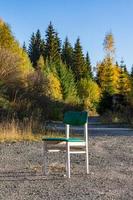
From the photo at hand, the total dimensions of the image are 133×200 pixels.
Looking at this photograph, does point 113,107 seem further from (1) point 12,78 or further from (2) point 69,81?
(2) point 69,81

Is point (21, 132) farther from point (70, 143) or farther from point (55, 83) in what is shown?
point (55, 83)

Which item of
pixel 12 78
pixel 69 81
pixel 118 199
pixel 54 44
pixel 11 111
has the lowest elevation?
pixel 118 199

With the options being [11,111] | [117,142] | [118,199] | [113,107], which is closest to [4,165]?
[118,199]

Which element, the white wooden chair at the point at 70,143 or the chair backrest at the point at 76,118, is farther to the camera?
the chair backrest at the point at 76,118

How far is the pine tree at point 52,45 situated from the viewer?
3607 inches

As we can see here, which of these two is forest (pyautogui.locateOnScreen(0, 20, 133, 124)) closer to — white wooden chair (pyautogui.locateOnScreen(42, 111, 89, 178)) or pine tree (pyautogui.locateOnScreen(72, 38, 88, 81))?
pine tree (pyautogui.locateOnScreen(72, 38, 88, 81))

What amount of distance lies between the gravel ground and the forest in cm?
920

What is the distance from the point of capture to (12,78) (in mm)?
36719

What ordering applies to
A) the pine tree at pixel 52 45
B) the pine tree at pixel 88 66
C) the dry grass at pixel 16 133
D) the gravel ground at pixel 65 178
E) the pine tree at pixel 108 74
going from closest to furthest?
1. the gravel ground at pixel 65 178
2. the dry grass at pixel 16 133
3. the pine tree at pixel 108 74
4. the pine tree at pixel 52 45
5. the pine tree at pixel 88 66

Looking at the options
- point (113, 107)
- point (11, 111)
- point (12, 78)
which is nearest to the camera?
point (11, 111)

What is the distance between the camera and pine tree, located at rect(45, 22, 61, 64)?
91625 millimetres

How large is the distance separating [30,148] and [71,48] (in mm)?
85688

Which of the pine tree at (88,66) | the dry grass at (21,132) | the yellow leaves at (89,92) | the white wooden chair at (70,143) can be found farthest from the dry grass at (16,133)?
the pine tree at (88,66)

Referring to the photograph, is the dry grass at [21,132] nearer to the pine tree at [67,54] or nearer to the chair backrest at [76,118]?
the chair backrest at [76,118]
